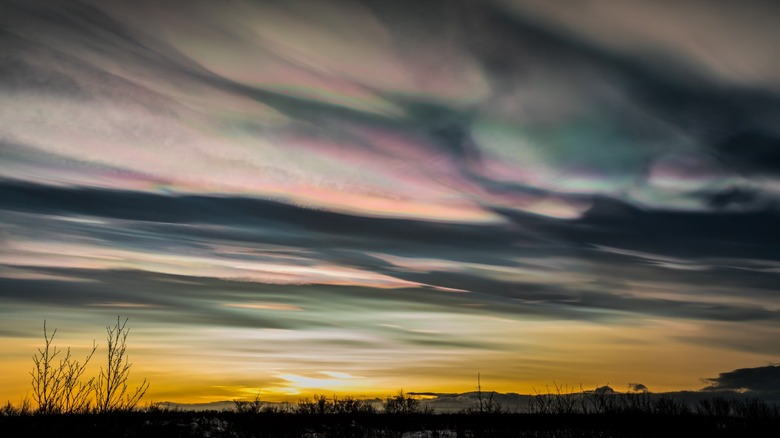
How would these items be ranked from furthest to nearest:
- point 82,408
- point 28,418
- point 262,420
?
point 262,420
point 28,418
point 82,408

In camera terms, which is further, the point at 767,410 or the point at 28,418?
the point at 767,410

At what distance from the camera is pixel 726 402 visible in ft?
104

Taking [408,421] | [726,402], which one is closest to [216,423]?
[408,421]

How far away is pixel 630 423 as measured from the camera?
27188 mm

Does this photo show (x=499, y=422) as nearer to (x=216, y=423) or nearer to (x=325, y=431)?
(x=325, y=431)

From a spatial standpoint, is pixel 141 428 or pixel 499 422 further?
pixel 499 422

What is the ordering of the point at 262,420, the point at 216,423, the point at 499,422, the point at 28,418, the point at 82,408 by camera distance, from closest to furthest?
the point at 82,408 → the point at 28,418 → the point at 216,423 → the point at 262,420 → the point at 499,422

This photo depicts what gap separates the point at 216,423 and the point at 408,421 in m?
10.1

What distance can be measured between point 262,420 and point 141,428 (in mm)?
6113

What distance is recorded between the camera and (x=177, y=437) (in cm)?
2098

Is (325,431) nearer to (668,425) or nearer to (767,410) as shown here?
(668,425)

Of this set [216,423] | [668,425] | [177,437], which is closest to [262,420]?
[216,423]

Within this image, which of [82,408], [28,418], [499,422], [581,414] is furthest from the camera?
[581,414]

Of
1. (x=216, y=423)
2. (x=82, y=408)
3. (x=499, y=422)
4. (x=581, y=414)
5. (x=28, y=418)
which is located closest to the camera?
(x=82, y=408)
